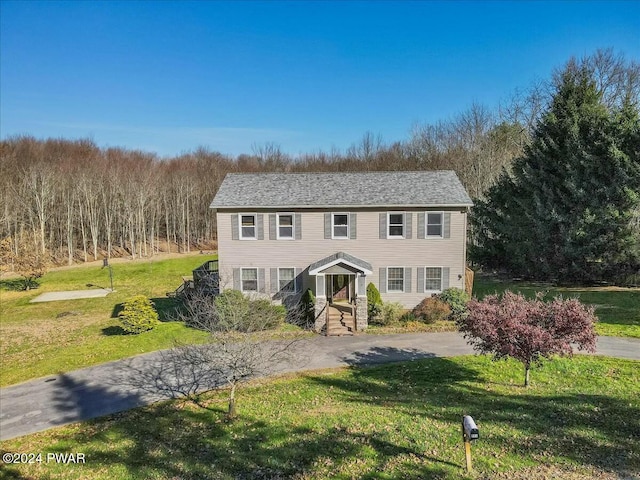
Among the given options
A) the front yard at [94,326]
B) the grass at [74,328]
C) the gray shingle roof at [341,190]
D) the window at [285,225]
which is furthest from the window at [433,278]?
the grass at [74,328]

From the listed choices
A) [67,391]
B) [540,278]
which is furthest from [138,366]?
[540,278]

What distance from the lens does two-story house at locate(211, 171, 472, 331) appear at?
2295cm

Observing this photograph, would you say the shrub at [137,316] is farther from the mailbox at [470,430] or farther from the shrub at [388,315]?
the mailbox at [470,430]

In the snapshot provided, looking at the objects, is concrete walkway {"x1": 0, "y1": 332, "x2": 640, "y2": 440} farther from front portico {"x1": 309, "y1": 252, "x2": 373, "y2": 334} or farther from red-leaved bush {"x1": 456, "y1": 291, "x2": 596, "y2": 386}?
red-leaved bush {"x1": 456, "y1": 291, "x2": 596, "y2": 386}

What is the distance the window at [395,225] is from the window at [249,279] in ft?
25.6

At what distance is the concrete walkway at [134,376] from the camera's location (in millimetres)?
13531

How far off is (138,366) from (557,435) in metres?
15.1

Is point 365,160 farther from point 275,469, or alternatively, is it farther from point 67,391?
point 275,469

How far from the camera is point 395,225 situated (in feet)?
75.8

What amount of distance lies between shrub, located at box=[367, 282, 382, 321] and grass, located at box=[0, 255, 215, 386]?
340 inches

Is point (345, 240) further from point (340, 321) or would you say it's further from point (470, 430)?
point (470, 430)

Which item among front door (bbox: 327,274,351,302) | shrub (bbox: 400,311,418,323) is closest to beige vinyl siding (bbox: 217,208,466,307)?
shrub (bbox: 400,311,418,323)

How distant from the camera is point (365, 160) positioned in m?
62.0

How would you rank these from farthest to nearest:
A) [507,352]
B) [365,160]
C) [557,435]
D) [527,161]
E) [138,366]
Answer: [365,160]
[527,161]
[138,366]
[507,352]
[557,435]
